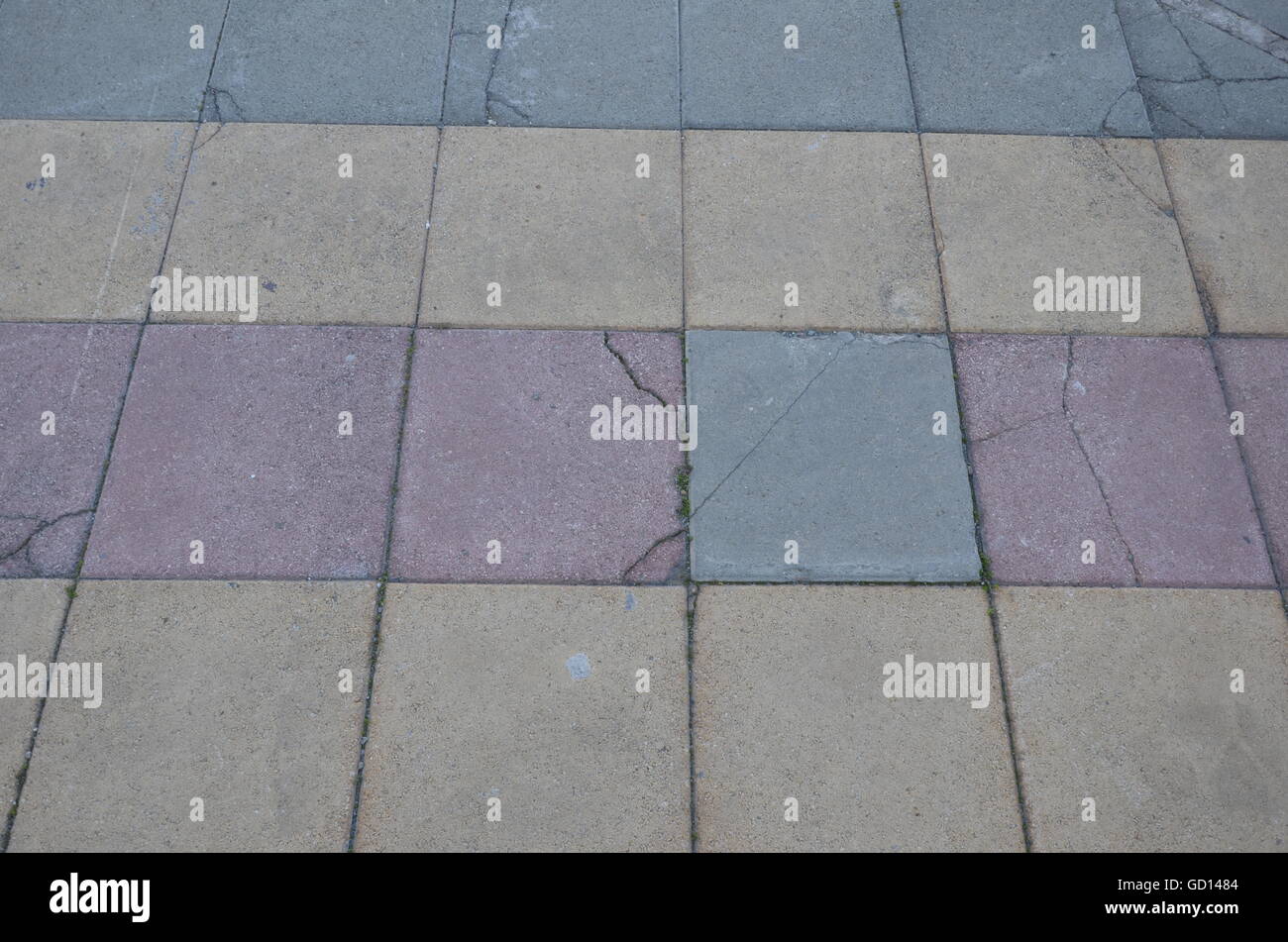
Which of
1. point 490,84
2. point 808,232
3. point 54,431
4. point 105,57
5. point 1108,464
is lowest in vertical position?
point 1108,464

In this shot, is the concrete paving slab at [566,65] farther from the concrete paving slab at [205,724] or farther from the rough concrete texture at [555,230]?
the concrete paving slab at [205,724]

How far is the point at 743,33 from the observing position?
686cm

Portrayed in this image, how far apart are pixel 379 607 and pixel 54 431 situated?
206 centimetres

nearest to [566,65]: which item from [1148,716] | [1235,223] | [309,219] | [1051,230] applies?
[309,219]

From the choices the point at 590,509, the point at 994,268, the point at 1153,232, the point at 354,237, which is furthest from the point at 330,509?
the point at 1153,232

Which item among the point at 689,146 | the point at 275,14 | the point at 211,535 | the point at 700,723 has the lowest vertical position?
the point at 700,723

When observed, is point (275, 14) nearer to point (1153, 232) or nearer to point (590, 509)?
point (590, 509)

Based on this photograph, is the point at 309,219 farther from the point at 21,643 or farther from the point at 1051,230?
the point at 1051,230

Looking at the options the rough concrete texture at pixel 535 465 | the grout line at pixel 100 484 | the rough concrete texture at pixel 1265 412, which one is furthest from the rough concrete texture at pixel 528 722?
the rough concrete texture at pixel 1265 412

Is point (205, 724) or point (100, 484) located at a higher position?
point (100, 484)

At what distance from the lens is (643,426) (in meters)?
5.12

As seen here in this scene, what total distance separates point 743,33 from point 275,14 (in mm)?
3331

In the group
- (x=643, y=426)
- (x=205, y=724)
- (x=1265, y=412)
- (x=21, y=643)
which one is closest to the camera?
(x=205, y=724)

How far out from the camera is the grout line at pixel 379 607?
4.13 metres
